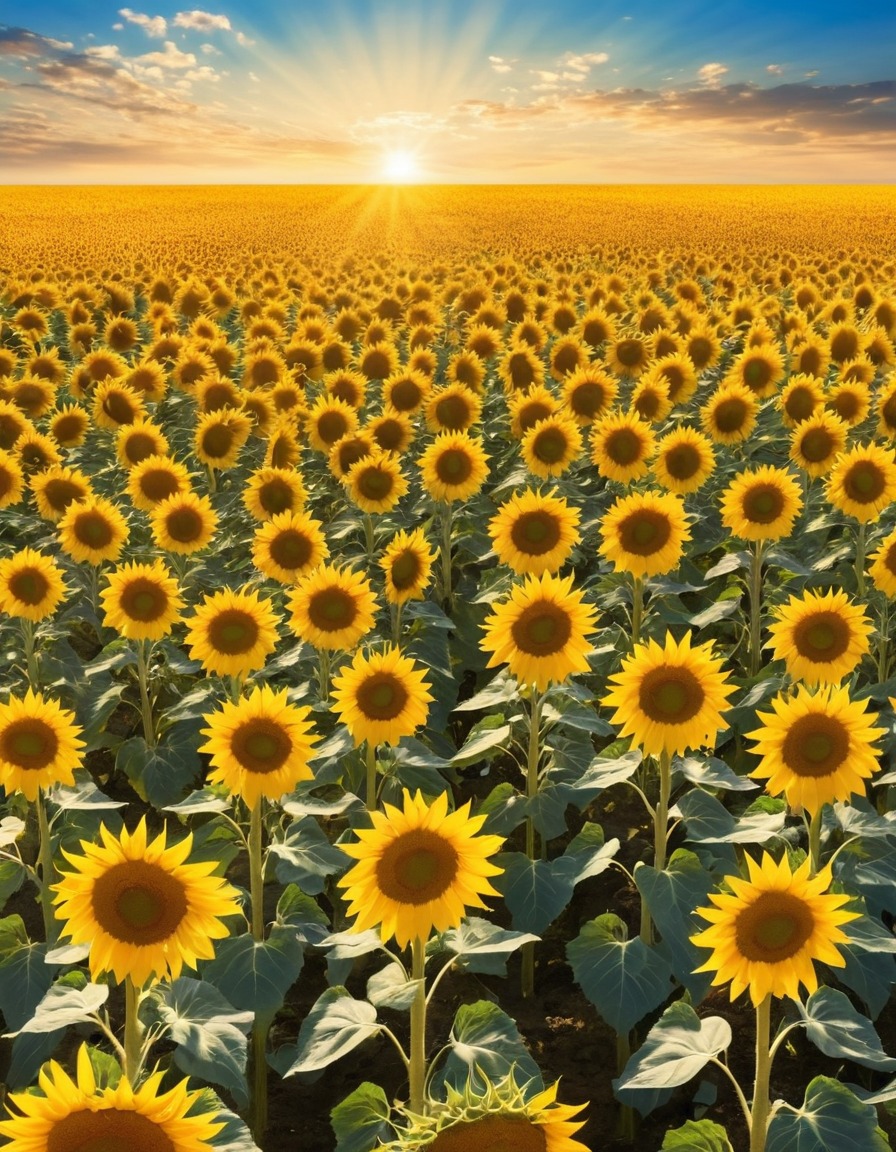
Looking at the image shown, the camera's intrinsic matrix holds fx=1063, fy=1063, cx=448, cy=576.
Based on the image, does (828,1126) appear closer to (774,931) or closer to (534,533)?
(774,931)

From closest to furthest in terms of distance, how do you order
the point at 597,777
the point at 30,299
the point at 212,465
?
the point at 597,777 → the point at 212,465 → the point at 30,299

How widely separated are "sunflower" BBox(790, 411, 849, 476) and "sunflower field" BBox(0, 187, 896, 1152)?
3cm

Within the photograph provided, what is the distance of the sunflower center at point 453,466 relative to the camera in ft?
25.6

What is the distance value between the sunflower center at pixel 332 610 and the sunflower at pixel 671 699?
1.78 meters

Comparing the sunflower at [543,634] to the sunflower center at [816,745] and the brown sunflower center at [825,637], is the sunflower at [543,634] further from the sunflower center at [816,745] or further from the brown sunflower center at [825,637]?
the sunflower center at [816,745]

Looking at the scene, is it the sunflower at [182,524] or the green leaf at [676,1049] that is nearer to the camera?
the green leaf at [676,1049]

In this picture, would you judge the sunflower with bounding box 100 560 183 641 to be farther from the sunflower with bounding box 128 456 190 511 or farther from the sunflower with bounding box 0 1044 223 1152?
the sunflower with bounding box 0 1044 223 1152

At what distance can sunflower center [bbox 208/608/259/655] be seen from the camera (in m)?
5.50

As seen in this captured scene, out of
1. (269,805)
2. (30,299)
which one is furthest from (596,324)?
(30,299)

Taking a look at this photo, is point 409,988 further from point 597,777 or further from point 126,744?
point 126,744

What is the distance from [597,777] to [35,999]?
2347mm

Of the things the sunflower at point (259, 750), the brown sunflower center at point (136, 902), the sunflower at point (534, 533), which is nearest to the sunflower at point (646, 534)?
the sunflower at point (534, 533)

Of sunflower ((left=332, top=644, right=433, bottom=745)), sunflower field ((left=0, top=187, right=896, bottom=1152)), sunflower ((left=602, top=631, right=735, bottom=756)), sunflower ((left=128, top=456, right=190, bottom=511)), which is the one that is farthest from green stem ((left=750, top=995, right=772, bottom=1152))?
sunflower ((left=128, top=456, right=190, bottom=511))

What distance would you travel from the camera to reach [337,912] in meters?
4.86
